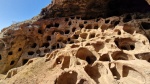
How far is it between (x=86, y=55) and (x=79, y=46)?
0.89m

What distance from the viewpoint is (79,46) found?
1114 cm

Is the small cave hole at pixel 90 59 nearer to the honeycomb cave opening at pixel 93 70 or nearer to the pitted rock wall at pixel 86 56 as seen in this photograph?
the pitted rock wall at pixel 86 56

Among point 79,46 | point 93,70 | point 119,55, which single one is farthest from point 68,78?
point 119,55

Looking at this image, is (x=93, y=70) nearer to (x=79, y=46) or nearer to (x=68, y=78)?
(x=68, y=78)

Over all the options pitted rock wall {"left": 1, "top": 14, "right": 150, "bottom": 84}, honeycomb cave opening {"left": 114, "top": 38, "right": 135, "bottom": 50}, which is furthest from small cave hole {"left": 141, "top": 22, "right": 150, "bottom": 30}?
honeycomb cave opening {"left": 114, "top": 38, "right": 135, "bottom": 50}

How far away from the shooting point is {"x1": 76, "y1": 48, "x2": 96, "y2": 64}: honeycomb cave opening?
1038cm

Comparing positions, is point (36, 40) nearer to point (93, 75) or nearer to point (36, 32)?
point (36, 32)

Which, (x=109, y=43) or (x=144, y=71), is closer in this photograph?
(x=144, y=71)

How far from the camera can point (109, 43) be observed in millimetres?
10742

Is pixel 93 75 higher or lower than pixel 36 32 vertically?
lower

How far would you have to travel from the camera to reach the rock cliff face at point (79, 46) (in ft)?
27.6

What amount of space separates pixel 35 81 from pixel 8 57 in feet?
15.2

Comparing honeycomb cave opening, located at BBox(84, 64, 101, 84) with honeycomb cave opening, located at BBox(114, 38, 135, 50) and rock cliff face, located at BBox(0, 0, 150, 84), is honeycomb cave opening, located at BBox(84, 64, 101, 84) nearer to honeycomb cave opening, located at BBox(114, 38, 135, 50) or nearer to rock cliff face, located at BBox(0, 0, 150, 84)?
rock cliff face, located at BBox(0, 0, 150, 84)

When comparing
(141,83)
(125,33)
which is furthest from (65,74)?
(125,33)
